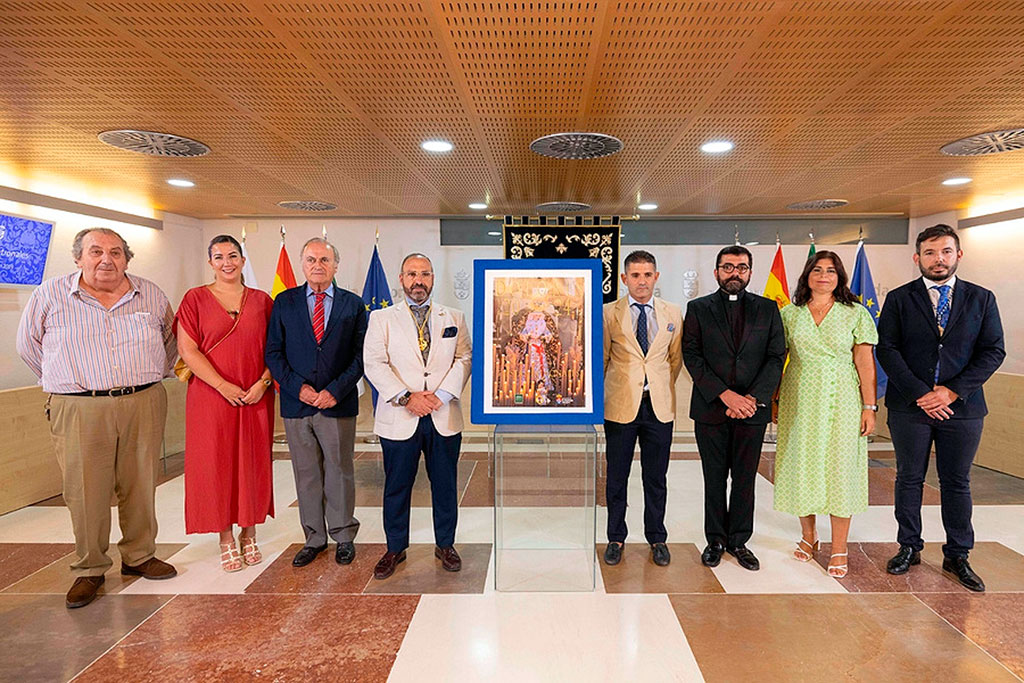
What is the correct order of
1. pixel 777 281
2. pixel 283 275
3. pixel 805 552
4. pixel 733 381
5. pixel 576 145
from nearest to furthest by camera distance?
pixel 733 381 < pixel 805 552 < pixel 576 145 < pixel 283 275 < pixel 777 281

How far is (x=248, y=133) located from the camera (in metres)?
3.70

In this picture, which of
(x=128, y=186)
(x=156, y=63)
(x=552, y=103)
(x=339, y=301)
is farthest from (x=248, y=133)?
(x=128, y=186)

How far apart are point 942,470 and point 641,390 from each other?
170 cm

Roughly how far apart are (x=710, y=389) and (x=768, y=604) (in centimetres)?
107

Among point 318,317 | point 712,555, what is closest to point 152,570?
point 318,317

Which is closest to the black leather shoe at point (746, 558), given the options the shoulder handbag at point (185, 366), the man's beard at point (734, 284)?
the man's beard at point (734, 284)

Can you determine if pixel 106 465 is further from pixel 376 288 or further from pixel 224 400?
pixel 376 288

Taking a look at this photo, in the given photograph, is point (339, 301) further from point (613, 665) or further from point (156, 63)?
point (613, 665)

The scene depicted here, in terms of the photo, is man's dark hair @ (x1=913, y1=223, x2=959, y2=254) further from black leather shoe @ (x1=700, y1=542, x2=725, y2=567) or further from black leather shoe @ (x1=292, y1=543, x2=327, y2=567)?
black leather shoe @ (x1=292, y1=543, x2=327, y2=567)

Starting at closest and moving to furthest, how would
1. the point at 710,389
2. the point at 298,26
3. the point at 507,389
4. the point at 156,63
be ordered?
the point at 298,26
the point at 156,63
the point at 507,389
the point at 710,389

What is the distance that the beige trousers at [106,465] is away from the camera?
2859mm

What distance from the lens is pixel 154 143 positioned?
3881 millimetres

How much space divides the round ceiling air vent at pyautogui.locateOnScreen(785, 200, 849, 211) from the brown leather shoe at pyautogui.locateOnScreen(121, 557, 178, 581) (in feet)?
21.0

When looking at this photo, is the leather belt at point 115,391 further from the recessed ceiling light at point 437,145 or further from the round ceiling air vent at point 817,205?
the round ceiling air vent at point 817,205
